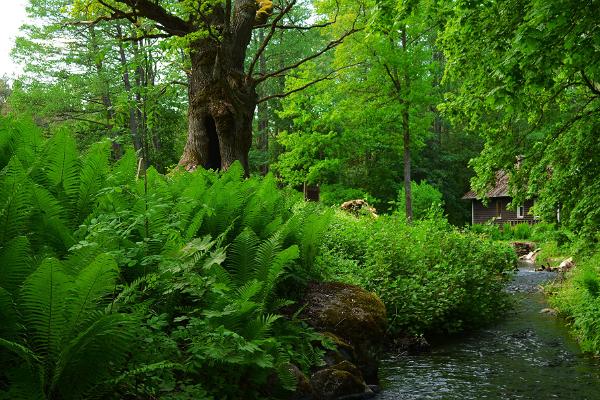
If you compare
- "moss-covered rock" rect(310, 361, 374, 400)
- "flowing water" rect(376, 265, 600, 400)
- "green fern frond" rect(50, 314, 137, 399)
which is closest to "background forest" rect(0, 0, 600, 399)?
"green fern frond" rect(50, 314, 137, 399)

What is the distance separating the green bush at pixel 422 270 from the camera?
29.2 feet

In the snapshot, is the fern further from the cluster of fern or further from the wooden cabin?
the wooden cabin

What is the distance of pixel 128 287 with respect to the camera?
3.13 metres

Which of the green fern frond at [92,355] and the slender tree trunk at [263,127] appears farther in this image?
the slender tree trunk at [263,127]

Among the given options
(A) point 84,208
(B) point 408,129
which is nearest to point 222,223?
(A) point 84,208

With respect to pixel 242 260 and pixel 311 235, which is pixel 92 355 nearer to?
pixel 242 260

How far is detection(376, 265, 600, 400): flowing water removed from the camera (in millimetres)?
6480

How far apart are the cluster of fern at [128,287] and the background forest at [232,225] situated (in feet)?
0.05

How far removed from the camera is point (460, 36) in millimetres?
9469

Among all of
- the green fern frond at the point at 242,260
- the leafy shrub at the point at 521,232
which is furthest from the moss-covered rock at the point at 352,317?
the leafy shrub at the point at 521,232

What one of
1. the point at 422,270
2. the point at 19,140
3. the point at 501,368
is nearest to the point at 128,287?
the point at 19,140

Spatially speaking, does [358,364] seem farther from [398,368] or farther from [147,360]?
[147,360]

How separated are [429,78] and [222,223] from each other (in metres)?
18.4

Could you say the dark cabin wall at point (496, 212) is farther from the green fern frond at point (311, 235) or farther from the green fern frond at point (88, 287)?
the green fern frond at point (88, 287)
